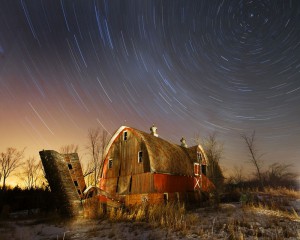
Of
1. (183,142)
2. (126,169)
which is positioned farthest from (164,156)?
(183,142)

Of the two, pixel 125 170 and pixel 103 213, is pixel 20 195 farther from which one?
pixel 103 213

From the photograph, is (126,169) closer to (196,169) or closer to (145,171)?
(145,171)

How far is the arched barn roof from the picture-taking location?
22891mm

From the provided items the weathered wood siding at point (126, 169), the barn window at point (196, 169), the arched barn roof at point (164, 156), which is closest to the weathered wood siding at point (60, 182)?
the weathered wood siding at point (126, 169)

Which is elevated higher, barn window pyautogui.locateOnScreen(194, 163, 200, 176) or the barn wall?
barn window pyautogui.locateOnScreen(194, 163, 200, 176)

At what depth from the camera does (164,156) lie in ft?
80.0

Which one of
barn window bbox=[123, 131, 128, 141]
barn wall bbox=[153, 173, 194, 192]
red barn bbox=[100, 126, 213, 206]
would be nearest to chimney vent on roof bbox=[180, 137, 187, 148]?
red barn bbox=[100, 126, 213, 206]

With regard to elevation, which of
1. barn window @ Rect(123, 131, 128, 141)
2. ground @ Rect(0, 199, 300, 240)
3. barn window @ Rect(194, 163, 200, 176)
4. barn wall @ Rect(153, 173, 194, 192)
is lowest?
ground @ Rect(0, 199, 300, 240)

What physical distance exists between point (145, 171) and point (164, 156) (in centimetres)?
280

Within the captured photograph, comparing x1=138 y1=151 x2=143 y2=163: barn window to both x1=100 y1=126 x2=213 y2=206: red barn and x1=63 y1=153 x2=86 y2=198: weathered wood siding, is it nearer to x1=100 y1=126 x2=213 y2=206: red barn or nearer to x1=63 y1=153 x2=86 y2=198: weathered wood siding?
x1=100 y1=126 x2=213 y2=206: red barn

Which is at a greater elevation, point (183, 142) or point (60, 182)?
point (183, 142)

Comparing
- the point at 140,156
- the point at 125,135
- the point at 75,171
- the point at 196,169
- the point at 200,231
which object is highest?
the point at 125,135

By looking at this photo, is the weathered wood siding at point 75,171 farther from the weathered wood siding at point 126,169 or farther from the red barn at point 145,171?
the weathered wood siding at point 126,169

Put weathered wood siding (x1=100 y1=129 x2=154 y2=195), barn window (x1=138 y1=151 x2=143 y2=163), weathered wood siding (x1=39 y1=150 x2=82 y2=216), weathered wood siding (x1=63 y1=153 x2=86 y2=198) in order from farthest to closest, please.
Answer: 1. barn window (x1=138 y1=151 x2=143 y2=163)
2. weathered wood siding (x1=100 y1=129 x2=154 y2=195)
3. weathered wood siding (x1=63 y1=153 x2=86 y2=198)
4. weathered wood siding (x1=39 y1=150 x2=82 y2=216)
